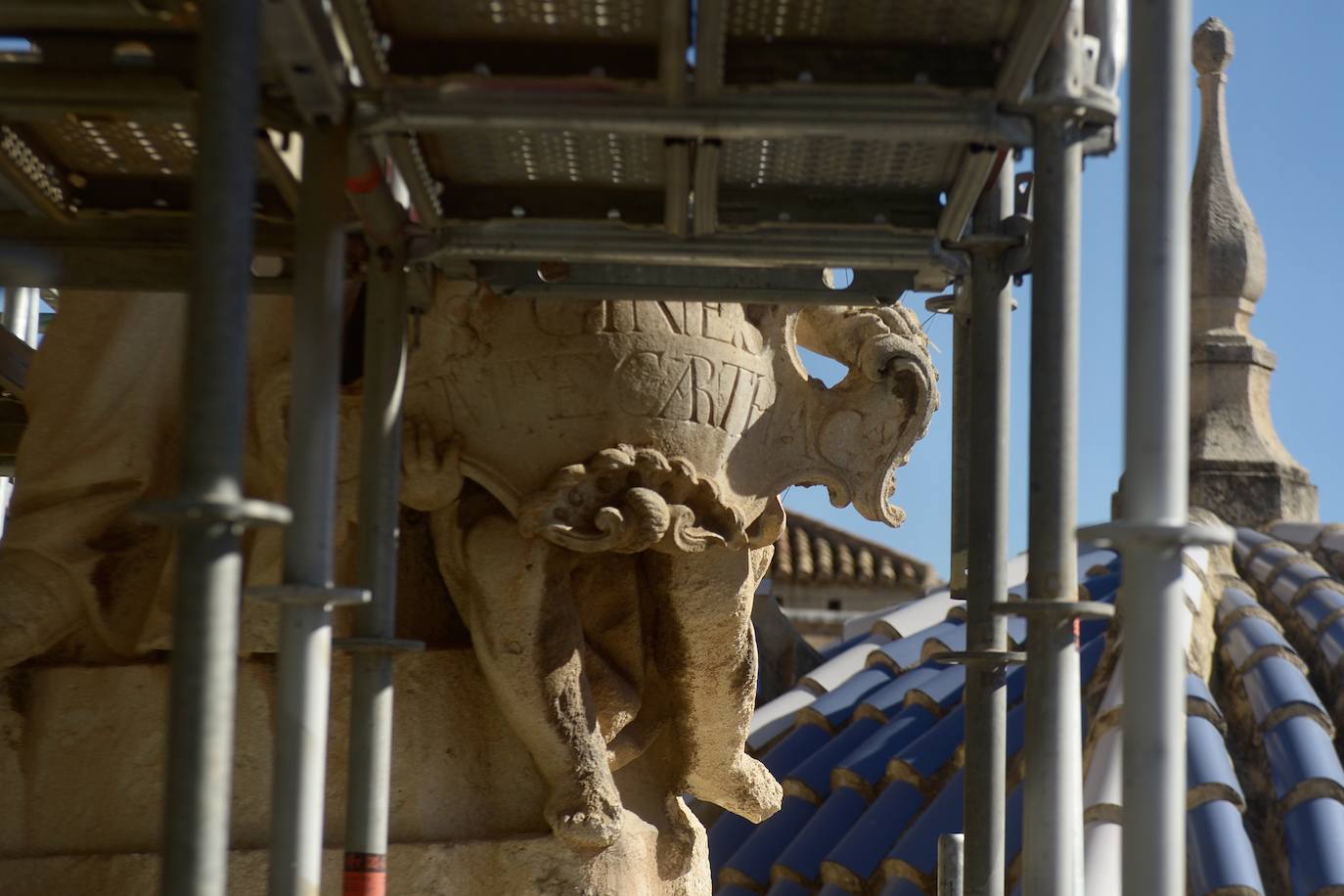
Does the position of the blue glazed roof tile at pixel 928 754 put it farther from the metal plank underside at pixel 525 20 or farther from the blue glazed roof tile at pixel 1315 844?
the metal plank underside at pixel 525 20

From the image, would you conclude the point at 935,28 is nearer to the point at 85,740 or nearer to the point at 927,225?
the point at 927,225

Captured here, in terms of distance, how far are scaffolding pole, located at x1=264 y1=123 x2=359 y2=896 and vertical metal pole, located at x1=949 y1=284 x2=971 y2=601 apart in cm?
221

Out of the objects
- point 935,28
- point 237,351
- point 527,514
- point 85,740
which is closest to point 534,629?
point 527,514

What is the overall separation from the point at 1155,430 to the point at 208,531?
156 centimetres

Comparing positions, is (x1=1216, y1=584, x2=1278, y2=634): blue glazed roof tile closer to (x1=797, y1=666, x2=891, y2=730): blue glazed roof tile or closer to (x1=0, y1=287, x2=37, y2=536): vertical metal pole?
(x1=797, y1=666, x2=891, y2=730): blue glazed roof tile

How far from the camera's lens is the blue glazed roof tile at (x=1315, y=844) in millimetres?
7547

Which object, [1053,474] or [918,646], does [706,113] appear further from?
[918,646]

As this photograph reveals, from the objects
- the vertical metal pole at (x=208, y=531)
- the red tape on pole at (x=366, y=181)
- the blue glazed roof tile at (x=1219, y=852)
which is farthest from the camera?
the blue glazed roof tile at (x=1219, y=852)

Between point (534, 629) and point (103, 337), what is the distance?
165 centimetres

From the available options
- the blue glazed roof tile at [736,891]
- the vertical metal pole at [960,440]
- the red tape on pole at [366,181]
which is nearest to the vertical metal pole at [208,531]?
the red tape on pole at [366,181]

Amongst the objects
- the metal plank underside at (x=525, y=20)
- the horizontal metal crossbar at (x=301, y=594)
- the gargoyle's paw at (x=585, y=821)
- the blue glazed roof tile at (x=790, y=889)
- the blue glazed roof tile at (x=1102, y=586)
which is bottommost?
the blue glazed roof tile at (x=790, y=889)

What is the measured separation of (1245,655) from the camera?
9.96 metres

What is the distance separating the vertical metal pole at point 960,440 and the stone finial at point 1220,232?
6.09 meters

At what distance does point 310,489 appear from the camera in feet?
14.5
